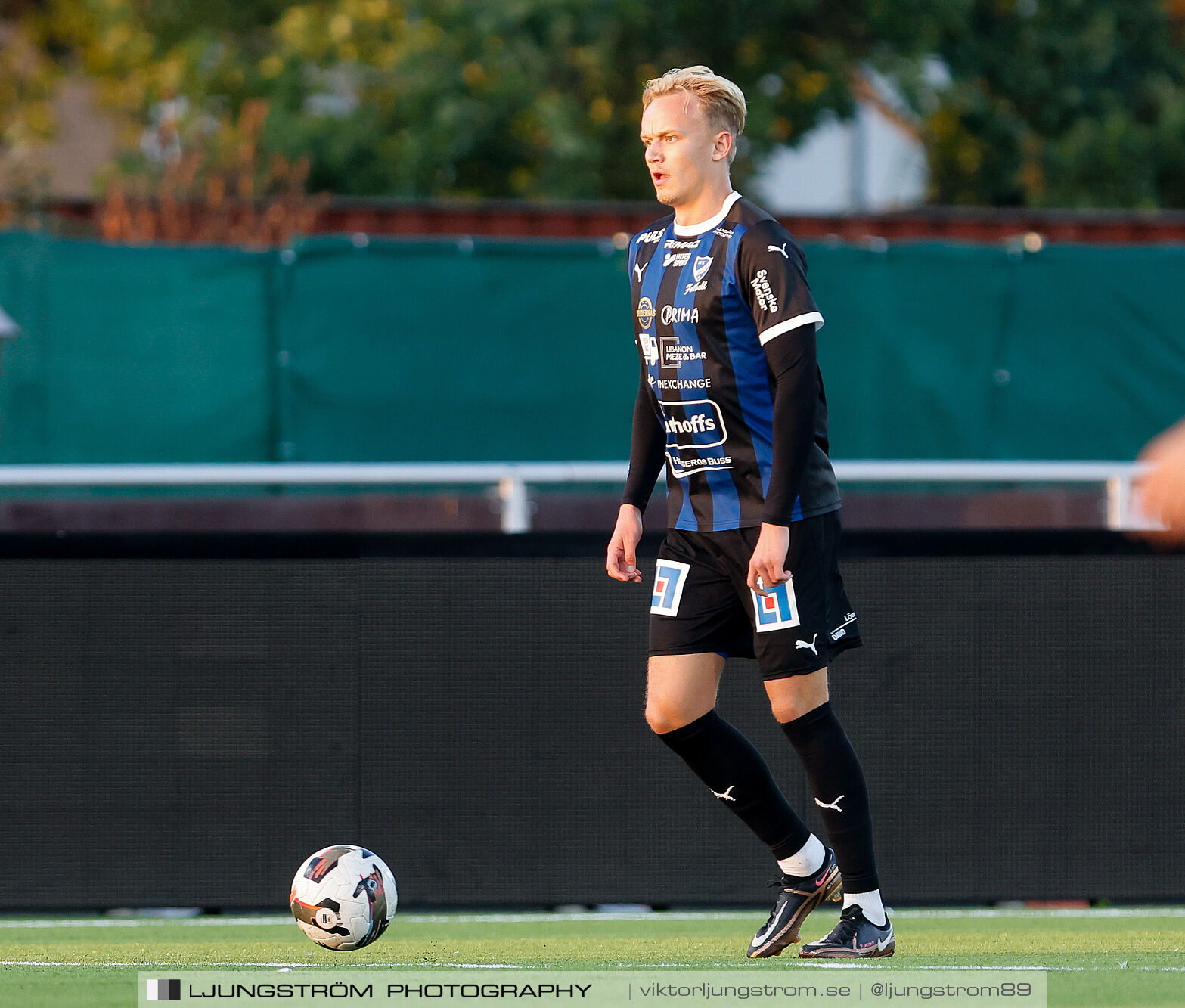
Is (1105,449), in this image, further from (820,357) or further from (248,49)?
(248,49)

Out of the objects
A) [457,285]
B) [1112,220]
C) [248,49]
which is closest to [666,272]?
[457,285]

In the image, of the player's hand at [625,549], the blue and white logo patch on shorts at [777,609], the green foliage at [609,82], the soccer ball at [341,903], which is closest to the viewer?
the blue and white logo patch on shorts at [777,609]

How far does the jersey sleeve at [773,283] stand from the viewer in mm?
4820

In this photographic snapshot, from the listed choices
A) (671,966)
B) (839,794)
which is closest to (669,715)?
(839,794)

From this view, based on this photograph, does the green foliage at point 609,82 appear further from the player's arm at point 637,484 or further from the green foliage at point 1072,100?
the player's arm at point 637,484

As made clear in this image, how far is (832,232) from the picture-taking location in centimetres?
1579

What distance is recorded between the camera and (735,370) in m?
4.96

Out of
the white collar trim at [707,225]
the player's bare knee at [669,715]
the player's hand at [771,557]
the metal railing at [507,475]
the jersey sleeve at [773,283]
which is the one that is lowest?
the player's bare knee at [669,715]

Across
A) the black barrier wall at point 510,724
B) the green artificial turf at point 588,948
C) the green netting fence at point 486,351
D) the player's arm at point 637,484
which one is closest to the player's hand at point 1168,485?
the green artificial turf at point 588,948

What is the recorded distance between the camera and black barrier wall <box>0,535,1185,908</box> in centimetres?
628

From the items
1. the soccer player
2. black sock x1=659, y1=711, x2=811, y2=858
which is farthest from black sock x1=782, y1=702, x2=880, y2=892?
black sock x1=659, y1=711, x2=811, y2=858

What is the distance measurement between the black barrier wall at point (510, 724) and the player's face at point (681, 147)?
1.66 m

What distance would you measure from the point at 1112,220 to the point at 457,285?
24.1ft

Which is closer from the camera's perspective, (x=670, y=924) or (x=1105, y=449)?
(x=670, y=924)
